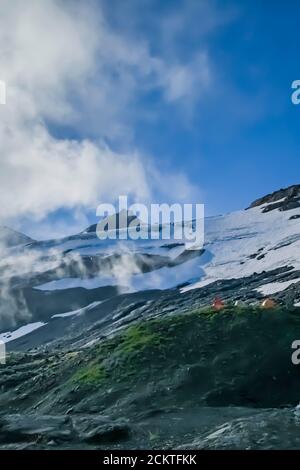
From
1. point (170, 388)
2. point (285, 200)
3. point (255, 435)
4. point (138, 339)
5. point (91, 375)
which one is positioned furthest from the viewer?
point (285, 200)

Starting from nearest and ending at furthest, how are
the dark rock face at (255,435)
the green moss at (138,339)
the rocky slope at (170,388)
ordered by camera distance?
the dark rock face at (255,435) → the rocky slope at (170,388) → the green moss at (138,339)

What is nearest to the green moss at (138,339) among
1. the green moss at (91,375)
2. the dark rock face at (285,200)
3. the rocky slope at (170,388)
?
the rocky slope at (170,388)

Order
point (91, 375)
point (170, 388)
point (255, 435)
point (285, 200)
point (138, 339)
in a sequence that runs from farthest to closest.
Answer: point (285, 200)
point (138, 339)
point (91, 375)
point (170, 388)
point (255, 435)

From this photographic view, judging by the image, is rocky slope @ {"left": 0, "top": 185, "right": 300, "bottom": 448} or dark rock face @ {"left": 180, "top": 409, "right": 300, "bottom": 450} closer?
dark rock face @ {"left": 180, "top": 409, "right": 300, "bottom": 450}

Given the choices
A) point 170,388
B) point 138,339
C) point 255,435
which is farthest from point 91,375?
point 255,435

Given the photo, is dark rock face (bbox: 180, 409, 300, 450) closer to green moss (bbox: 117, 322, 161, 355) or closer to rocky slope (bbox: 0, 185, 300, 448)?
rocky slope (bbox: 0, 185, 300, 448)

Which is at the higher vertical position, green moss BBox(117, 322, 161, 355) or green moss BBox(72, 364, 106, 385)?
green moss BBox(117, 322, 161, 355)

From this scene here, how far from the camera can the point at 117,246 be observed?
164250mm

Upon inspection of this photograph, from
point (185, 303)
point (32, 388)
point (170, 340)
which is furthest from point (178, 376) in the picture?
point (185, 303)

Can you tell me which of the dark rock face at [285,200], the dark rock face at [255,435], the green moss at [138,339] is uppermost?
the dark rock face at [285,200]

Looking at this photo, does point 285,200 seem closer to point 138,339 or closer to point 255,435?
point 138,339

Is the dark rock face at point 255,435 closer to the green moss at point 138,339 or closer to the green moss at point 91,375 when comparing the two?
the green moss at point 91,375

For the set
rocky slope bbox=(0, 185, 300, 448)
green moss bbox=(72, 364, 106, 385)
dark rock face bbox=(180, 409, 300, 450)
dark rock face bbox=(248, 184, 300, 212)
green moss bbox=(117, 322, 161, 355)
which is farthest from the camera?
dark rock face bbox=(248, 184, 300, 212)

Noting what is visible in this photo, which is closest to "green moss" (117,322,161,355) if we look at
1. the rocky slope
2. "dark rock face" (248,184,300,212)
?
the rocky slope
